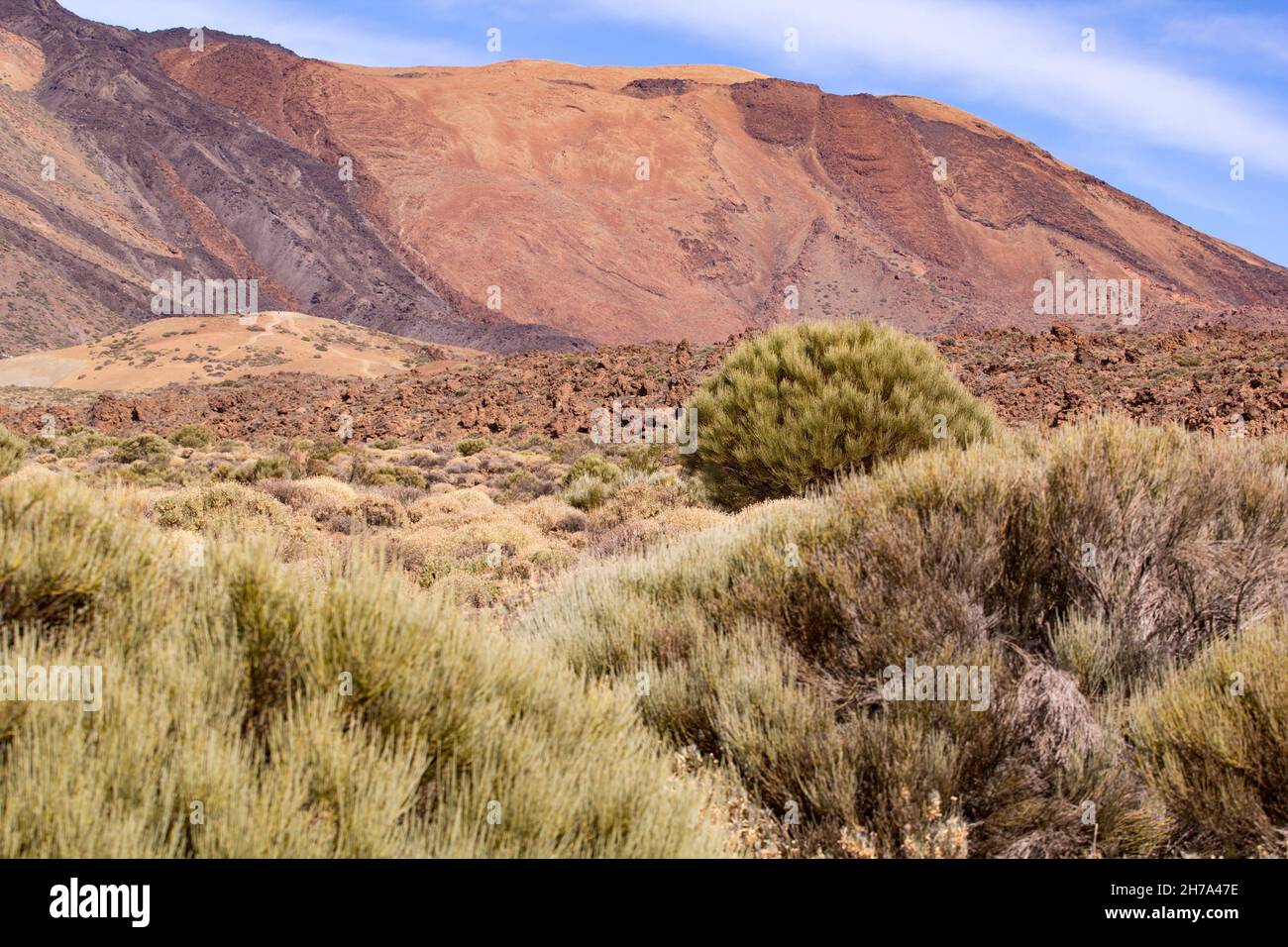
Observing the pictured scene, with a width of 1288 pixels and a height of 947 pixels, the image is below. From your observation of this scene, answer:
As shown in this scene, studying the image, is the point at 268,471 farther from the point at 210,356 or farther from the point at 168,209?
the point at 168,209

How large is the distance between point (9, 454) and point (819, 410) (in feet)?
36.9

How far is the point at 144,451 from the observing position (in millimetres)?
21828

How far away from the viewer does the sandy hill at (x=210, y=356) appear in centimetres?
5006

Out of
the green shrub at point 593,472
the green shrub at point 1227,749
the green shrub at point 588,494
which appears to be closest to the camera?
the green shrub at point 1227,749

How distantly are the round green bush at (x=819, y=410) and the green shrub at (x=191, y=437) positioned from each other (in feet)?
63.6

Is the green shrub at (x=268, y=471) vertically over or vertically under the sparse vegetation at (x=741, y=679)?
under

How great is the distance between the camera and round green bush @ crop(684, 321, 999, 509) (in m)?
10.4

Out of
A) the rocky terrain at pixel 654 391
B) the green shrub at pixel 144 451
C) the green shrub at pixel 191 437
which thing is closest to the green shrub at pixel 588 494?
the rocky terrain at pixel 654 391

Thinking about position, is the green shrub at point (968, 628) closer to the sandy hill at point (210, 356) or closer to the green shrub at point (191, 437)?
the green shrub at point (191, 437)

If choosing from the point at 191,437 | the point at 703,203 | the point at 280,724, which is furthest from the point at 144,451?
the point at 703,203

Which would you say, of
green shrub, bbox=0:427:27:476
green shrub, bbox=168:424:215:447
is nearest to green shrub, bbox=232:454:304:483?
green shrub, bbox=0:427:27:476
